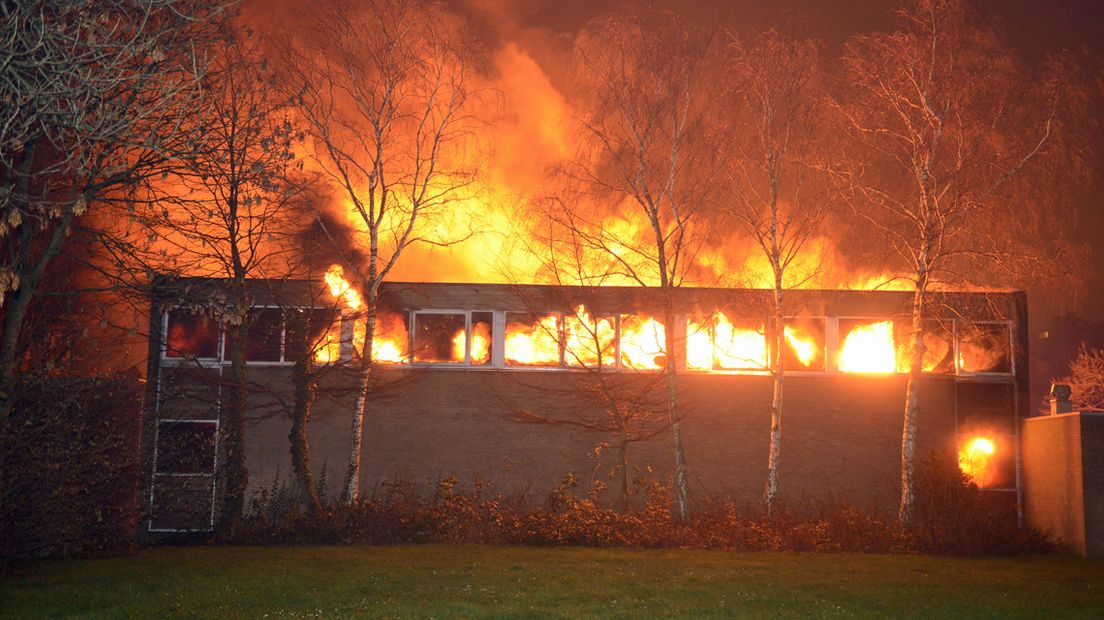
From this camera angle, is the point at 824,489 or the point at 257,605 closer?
the point at 257,605

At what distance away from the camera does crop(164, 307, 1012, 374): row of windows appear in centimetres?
2300

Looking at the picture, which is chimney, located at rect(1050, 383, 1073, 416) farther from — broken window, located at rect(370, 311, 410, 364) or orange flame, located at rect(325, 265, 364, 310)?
orange flame, located at rect(325, 265, 364, 310)

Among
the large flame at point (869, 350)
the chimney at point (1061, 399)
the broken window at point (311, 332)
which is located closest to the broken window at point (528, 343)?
the broken window at point (311, 332)

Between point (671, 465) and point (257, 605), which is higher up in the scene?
point (671, 465)

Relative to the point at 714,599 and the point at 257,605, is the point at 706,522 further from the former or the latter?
the point at 257,605

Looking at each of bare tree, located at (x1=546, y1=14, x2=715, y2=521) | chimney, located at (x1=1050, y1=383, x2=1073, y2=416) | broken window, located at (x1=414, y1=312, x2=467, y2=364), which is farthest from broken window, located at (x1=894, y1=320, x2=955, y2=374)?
broken window, located at (x1=414, y1=312, x2=467, y2=364)

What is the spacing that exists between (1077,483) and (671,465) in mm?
8208

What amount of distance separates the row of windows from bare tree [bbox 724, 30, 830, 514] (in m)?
0.83

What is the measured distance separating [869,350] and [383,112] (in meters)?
12.3

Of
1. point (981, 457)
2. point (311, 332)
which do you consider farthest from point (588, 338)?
point (981, 457)

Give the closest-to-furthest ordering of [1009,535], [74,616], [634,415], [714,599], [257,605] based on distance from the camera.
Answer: [74,616] → [257,605] → [714,599] → [1009,535] → [634,415]

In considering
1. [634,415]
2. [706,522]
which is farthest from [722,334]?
[706,522]

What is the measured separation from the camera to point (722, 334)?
23.4 meters

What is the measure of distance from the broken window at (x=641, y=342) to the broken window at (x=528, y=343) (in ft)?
5.01
